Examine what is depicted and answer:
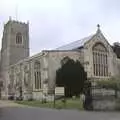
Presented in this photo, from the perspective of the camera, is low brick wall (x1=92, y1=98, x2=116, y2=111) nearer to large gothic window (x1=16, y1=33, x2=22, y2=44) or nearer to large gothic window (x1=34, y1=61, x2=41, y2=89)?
large gothic window (x1=34, y1=61, x2=41, y2=89)

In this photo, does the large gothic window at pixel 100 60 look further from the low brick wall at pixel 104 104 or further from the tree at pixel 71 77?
the low brick wall at pixel 104 104

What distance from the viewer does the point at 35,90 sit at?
58.2 m

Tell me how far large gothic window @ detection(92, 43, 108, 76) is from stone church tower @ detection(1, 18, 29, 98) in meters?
33.5

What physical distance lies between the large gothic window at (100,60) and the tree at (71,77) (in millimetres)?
5522

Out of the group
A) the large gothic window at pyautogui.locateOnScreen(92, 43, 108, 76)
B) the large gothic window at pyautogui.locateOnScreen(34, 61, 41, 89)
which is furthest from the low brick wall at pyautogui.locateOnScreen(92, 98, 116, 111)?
the large gothic window at pyautogui.locateOnScreen(92, 43, 108, 76)

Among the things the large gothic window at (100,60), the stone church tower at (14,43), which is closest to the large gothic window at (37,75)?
the large gothic window at (100,60)

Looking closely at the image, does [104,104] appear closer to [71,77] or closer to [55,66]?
[71,77]

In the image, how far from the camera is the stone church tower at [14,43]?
8675cm

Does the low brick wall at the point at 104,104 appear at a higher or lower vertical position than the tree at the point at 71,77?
lower

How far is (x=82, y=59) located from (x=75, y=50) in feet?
7.85

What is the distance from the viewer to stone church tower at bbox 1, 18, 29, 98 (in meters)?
86.8

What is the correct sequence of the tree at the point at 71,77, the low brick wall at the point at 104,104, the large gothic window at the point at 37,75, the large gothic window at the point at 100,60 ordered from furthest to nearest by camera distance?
the large gothic window at the point at 100,60
the large gothic window at the point at 37,75
the tree at the point at 71,77
the low brick wall at the point at 104,104

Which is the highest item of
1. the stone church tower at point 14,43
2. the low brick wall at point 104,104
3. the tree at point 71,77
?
the stone church tower at point 14,43

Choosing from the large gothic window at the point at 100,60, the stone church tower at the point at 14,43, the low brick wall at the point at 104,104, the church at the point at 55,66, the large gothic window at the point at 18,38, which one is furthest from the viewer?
the large gothic window at the point at 18,38
